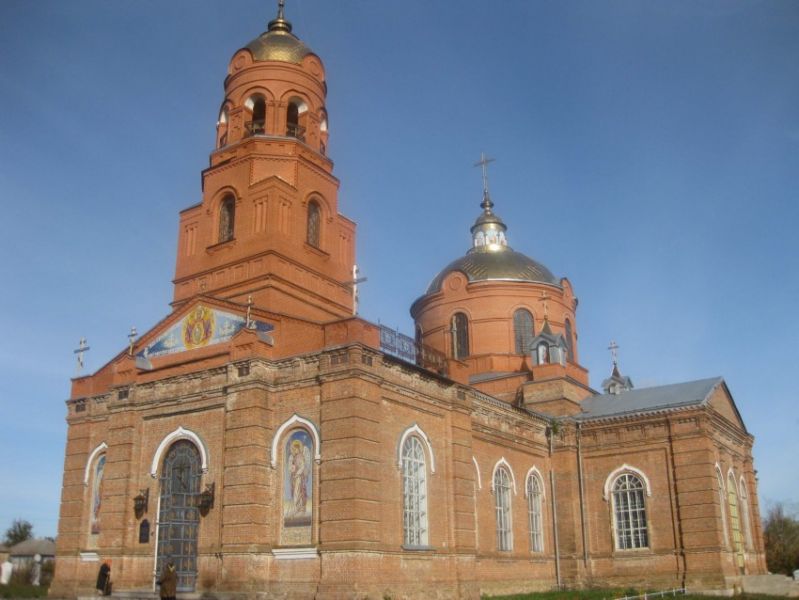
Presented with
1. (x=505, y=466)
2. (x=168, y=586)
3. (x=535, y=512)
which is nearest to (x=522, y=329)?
(x=535, y=512)

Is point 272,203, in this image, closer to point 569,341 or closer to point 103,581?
point 103,581

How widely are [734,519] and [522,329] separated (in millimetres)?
10145

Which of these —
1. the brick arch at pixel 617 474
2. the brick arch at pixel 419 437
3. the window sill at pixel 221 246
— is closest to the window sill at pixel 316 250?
the window sill at pixel 221 246

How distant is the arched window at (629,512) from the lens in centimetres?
2583

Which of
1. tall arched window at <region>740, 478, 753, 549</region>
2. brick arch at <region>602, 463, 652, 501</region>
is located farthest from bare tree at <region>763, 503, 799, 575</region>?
brick arch at <region>602, 463, 652, 501</region>

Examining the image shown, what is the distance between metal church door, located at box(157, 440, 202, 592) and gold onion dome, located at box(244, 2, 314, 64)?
11.9 metres

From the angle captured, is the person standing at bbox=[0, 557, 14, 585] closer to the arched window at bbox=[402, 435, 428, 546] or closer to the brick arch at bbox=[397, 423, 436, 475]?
the arched window at bbox=[402, 435, 428, 546]

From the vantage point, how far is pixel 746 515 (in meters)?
29.6

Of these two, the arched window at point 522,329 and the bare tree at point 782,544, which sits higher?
the arched window at point 522,329

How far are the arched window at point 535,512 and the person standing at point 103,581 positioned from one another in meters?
12.2

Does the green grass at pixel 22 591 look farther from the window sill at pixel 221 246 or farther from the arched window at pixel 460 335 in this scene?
the arched window at pixel 460 335

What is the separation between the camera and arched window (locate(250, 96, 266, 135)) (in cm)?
2442

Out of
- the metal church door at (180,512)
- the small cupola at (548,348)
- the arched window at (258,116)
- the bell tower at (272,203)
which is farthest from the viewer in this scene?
the small cupola at (548,348)

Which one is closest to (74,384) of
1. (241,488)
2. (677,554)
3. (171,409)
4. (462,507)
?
(171,409)
